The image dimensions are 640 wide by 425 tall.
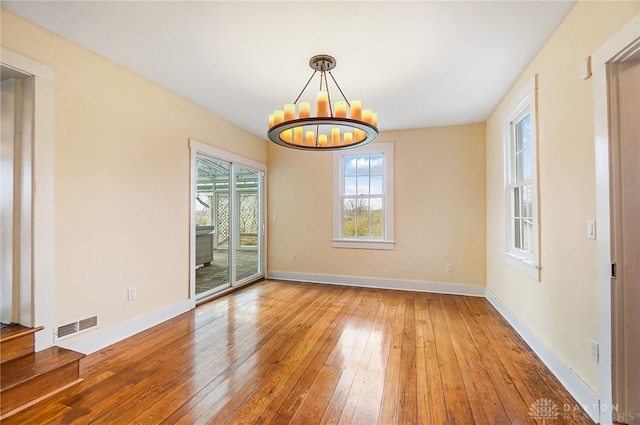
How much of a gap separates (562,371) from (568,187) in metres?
1.31

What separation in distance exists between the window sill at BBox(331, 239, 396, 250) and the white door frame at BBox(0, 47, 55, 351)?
358cm

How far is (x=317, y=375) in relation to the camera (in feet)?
6.77

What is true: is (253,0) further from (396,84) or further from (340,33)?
(396,84)

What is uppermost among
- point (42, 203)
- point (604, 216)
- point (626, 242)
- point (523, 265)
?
point (42, 203)

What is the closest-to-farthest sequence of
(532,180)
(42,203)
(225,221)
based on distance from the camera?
(42,203) → (532,180) → (225,221)

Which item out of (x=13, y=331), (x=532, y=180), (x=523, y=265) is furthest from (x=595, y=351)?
(x=13, y=331)

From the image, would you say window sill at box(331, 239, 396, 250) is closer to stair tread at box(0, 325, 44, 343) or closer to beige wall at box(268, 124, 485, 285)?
beige wall at box(268, 124, 485, 285)

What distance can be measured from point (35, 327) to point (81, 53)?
221 cm

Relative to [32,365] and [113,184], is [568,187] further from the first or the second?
[32,365]

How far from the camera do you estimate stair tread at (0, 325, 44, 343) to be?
74.0 inches

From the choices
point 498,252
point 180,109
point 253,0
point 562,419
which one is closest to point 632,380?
point 562,419

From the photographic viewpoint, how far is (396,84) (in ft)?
9.71

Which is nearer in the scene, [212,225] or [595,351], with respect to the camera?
[595,351]

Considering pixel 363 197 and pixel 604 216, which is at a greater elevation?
pixel 363 197
